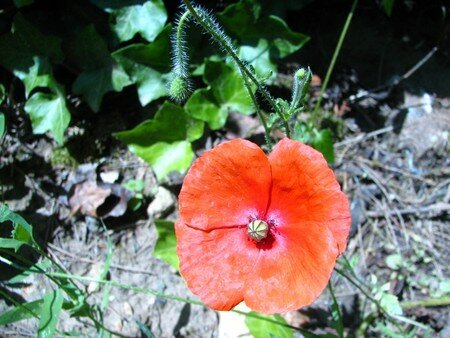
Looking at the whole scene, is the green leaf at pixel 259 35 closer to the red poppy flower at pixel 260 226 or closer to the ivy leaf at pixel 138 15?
the ivy leaf at pixel 138 15

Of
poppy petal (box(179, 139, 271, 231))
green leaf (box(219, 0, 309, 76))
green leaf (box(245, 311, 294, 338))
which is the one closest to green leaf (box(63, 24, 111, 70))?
green leaf (box(219, 0, 309, 76))

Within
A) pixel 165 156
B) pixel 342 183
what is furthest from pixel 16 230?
pixel 342 183

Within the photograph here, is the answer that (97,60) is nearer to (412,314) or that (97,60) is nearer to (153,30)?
(153,30)

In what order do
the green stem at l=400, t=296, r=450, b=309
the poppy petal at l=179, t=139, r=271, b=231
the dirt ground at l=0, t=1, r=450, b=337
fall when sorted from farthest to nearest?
1. the dirt ground at l=0, t=1, r=450, b=337
2. the green stem at l=400, t=296, r=450, b=309
3. the poppy petal at l=179, t=139, r=271, b=231

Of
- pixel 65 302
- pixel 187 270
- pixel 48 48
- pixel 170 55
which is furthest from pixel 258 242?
pixel 48 48

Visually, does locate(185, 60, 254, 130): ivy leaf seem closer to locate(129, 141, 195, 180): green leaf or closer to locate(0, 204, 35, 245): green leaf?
locate(129, 141, 195, 180): green leaf

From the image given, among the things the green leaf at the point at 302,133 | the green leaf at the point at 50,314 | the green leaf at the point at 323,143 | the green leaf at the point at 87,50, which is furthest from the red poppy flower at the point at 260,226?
the green leaf at the point at 87,50
